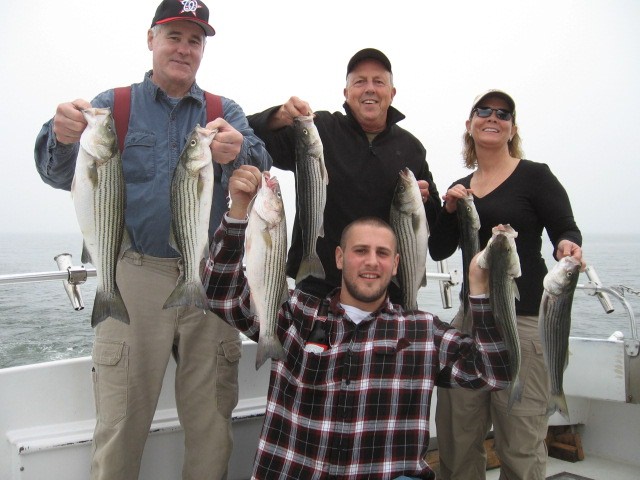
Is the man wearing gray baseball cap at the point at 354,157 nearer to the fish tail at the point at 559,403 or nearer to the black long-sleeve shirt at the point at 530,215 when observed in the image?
the black long-sleeve shirt at the point at 530,215

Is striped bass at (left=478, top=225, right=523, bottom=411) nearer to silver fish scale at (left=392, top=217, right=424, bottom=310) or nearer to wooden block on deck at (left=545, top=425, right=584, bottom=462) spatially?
silver fish scale at (left=392, top=217, right=424, bottom=310)

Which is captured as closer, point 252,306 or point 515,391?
point 252,306

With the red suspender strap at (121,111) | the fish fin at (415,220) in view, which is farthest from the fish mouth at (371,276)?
the red suspender strap at (121,111)

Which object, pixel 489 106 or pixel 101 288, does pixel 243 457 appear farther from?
pixel 489 106

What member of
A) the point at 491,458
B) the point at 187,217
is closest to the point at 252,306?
the point at 187,217

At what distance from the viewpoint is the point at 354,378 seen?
286 cm

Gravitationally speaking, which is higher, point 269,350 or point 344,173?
point 344,173

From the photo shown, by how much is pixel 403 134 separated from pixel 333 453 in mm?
2156

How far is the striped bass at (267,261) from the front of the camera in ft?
8.98

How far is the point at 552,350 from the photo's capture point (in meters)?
3.36

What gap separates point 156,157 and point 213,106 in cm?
46

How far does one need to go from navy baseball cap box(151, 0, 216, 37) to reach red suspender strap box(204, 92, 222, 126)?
1.28 feet

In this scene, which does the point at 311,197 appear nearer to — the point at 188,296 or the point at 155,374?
the point at 188,296

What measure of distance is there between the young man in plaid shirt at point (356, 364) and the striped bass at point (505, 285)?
85 millimetres
